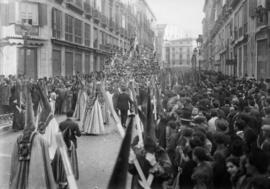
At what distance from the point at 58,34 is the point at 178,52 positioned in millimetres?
20622

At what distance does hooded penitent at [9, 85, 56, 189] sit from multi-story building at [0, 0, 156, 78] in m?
13.0

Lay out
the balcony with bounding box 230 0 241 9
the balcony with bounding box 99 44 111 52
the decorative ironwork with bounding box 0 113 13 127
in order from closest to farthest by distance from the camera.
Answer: the decorative ironwork with bounding box 0 113 13 127, the balcony with bounding box 230 0 241 9, the balcony with bounding box 99 44 111 52

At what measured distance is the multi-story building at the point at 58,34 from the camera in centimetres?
2203

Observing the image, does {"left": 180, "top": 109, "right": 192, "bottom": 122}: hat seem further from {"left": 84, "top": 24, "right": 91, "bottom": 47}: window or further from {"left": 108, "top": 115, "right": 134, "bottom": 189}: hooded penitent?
{"left": 84, "top": 24, "right": 91, "bottom": 47}: window

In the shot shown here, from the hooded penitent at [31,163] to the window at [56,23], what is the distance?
2018cm

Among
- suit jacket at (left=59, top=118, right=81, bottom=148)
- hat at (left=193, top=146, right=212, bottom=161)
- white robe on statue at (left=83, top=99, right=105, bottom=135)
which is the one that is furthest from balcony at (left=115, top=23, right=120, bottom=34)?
hat at (left=193, top=146, right=212, bottom=161)

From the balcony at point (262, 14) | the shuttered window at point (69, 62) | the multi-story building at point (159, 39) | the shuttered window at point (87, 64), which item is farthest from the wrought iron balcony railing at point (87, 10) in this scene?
the balcony at point (262, 14)

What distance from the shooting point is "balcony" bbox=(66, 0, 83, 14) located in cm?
2799

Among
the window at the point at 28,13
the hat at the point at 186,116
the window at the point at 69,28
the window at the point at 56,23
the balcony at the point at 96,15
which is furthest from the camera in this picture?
the balcony at the point at 96,15

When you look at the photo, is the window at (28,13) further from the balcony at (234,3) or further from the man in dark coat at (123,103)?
the balcony at (234,3)

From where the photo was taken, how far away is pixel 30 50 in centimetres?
2364

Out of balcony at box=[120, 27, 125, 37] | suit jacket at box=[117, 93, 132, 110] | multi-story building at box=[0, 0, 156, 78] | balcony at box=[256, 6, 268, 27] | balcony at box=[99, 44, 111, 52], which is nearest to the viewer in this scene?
suit jacket at box=[117, 93, 132, 110]

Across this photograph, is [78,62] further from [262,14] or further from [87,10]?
[262,14]

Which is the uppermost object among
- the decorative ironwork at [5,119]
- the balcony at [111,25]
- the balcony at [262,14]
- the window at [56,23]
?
the balcony at [111,25]
